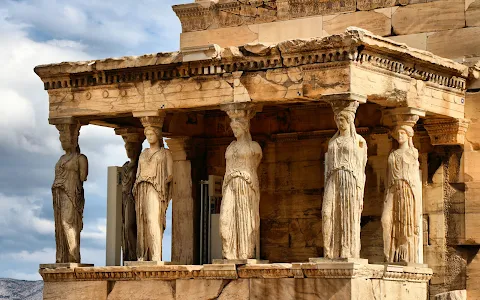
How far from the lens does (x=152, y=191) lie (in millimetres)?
19625

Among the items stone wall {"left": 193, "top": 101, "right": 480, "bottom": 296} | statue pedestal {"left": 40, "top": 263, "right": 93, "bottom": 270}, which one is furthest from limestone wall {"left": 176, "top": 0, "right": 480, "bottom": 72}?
statue pedestal {"left": 40, "top": 263, "right": 93, "bottom": 270}

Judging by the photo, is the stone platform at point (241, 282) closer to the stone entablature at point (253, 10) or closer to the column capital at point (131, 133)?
the column capital at point (131, 133)

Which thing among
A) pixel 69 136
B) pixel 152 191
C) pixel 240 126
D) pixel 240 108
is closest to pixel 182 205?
pixel 152 191

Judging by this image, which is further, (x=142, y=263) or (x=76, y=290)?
(x=76, y=290)

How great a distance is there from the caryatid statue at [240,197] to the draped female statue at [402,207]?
1.71 metres

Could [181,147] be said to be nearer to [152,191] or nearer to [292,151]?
[292,151]

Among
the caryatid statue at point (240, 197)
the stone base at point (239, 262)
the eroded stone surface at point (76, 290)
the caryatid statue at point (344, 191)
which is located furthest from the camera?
the eroded stone surface at point (76, 290)

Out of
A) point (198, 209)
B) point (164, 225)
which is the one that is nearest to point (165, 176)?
point (164, 225)

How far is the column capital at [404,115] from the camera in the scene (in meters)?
19.0

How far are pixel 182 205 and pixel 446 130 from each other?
4.04 metres

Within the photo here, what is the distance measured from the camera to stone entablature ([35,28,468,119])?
59.9 ft

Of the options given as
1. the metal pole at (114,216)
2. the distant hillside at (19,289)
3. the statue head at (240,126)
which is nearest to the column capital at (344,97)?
the statue head at (240,126)

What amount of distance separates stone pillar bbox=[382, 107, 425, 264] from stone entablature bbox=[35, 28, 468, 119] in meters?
0.28

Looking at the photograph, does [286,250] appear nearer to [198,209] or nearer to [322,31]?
[198,209]
